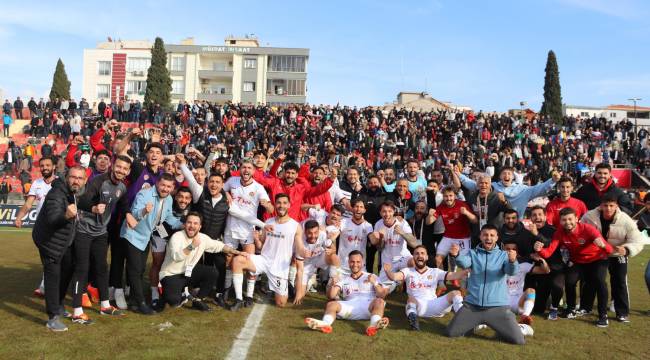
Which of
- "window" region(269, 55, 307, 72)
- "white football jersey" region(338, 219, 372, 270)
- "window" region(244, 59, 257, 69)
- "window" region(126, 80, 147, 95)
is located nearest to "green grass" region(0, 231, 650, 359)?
"white football jersey" region(338, 219, 372, 270)

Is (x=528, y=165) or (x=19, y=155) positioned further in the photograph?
(x=528, y=165)

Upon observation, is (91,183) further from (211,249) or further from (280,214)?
(280,214)

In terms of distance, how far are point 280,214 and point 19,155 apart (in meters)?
21.7

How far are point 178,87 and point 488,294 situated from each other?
6702 centimetres

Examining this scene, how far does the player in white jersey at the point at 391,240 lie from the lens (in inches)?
298

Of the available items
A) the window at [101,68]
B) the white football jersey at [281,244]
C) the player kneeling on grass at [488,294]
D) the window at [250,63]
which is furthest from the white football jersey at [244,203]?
the window at [101,68]

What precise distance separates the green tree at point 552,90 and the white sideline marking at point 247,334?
54086mm

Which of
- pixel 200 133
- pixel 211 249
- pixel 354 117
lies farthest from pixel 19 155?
pixel 211 249

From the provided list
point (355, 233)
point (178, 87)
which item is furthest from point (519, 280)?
point (178, 87)

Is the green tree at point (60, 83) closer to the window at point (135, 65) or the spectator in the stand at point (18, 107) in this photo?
the window at point (135, 65)

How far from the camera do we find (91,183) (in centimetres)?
608

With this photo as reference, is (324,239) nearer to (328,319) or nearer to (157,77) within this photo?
(328,319)

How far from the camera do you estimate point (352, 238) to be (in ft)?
26.3

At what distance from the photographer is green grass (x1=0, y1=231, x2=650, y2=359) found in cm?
512
